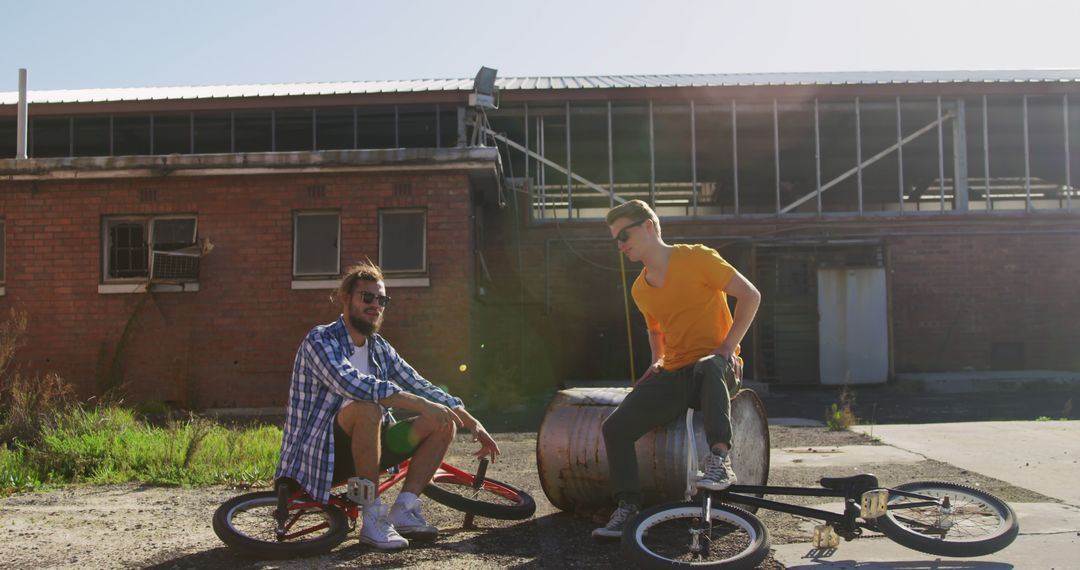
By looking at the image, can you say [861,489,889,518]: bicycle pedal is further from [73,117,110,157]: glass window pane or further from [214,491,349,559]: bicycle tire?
[73,117,110,157]: glass window pane

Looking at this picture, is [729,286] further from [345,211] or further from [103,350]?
[103,350]

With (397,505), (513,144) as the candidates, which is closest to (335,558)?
(397,505)

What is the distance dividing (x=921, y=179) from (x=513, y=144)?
11487mm

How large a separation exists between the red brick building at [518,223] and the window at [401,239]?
31 millimetres

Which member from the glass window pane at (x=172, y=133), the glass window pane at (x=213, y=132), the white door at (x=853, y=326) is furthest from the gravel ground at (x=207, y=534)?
the glass window pane at (x=172, y=133)

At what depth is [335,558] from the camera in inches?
160

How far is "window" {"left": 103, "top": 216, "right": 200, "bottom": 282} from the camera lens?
41.4 ft

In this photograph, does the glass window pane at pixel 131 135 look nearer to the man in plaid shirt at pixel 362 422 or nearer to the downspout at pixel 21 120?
the downspout at pixel 21 120

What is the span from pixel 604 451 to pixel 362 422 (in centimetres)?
129

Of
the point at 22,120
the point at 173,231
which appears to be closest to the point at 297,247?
the point at 173,231

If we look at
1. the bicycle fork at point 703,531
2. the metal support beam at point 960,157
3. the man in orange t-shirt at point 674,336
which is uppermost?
the metal support beam at point 960,157

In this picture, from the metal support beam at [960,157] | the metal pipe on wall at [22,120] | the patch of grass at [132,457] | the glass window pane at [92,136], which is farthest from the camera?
the glass window pane at [92,136]

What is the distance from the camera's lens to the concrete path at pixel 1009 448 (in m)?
5.87

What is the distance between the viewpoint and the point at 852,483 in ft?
12.5
